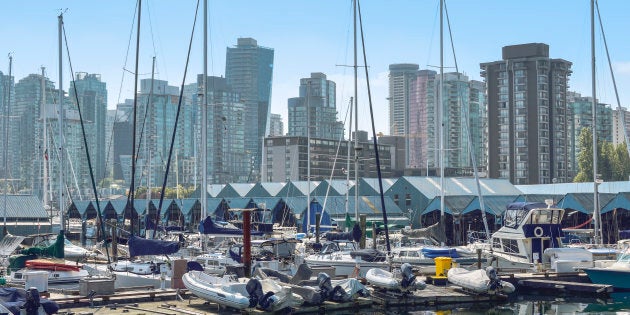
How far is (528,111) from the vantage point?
14938 cm

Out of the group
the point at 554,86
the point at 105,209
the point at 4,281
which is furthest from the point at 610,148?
the point at 4,281

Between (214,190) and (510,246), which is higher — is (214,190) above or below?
above

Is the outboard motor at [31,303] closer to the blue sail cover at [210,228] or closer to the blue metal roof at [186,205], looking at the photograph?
the blue sail cover at [210,228]

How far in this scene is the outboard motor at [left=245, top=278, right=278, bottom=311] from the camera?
30391 millimetres

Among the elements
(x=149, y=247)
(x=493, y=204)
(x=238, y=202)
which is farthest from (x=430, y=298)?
(x=238, y=202)

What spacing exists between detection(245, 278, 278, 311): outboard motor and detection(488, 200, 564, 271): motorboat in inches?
752

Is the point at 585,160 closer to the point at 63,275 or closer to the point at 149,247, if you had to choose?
the point at 149,247

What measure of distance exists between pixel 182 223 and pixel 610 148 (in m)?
81.1

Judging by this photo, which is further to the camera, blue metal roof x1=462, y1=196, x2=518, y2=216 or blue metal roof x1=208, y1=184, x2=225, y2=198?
blue metal roof x1=208, y1=184, x2=225, y2=198

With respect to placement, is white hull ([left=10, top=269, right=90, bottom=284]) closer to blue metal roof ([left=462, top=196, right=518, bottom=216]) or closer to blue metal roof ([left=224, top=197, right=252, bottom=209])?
blue metal roof ([left=462, top=196, right=518, bottom=216])

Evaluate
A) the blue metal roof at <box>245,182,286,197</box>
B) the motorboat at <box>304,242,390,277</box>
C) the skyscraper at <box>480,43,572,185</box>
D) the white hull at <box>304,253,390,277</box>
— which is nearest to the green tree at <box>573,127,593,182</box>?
the skyscraper at <box>480,43,572,185</box>

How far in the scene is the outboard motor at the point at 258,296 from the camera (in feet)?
99.7

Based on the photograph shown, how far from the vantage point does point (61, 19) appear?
54625 mm

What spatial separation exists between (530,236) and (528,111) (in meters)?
106
